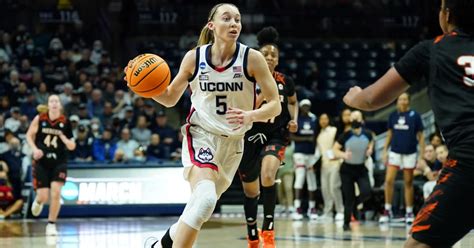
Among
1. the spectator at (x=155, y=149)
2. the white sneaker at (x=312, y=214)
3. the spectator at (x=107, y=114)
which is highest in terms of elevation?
the spectator at (x=107, y=114)

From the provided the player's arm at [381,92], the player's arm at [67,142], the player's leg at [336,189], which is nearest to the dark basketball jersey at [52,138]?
the player's arm at [67,142]

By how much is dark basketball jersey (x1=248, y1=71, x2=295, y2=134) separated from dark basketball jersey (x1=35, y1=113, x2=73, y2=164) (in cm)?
451

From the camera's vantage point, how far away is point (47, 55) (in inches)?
787

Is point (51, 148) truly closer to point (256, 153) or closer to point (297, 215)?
point (297, 215)

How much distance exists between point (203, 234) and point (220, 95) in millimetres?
4967

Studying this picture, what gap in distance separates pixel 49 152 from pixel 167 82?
649 centimetres

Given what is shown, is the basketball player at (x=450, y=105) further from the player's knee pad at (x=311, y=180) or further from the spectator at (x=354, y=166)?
the player's knee pad at (x=311, y=180)

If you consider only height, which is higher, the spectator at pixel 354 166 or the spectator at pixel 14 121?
the spectator at pixel 14 121

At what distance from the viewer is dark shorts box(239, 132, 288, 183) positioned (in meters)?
8.23

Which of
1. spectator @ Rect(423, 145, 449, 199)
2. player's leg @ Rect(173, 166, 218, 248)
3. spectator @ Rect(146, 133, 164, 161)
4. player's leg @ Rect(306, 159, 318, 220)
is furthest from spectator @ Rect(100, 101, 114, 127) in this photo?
player's leg @ Rect(173, 166, 218, 248)

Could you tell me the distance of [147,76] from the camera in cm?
624

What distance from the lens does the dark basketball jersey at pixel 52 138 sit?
12.4 m

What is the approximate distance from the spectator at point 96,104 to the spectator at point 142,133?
1.42m

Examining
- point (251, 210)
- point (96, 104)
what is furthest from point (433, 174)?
point (96, 104)
